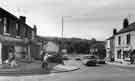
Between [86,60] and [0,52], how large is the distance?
14116 millimetres

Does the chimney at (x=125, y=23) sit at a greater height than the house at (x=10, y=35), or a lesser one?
greater

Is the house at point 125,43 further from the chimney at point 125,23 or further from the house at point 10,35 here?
the house at point 10,35

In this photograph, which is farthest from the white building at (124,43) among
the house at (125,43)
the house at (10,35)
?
the house at (10,35)

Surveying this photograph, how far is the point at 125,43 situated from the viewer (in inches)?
1660

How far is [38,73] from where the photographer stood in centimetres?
1872

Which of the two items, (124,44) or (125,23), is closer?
(124,44)

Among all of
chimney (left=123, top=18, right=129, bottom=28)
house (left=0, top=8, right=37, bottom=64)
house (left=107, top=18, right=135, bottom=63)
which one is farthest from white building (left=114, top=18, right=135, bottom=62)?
house (left=0, top=8, right=37, bottom=64)

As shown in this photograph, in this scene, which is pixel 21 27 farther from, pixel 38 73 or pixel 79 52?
pixel 79 52

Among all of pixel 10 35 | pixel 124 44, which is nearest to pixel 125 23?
pixel 124 44

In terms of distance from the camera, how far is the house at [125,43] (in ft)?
130

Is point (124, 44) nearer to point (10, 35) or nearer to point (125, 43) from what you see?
point (125, 43)

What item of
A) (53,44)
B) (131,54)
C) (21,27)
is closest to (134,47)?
(131,54)

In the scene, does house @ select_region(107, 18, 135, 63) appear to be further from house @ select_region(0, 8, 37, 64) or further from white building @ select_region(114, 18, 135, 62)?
house @ select_region(0, 8, 37, 64)

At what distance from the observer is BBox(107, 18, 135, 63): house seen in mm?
39719
